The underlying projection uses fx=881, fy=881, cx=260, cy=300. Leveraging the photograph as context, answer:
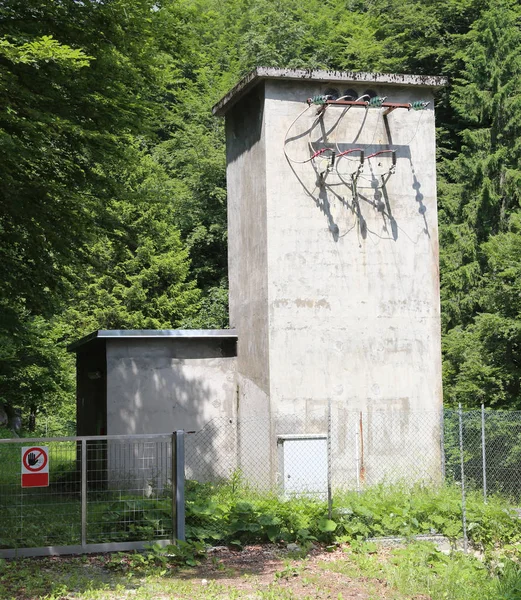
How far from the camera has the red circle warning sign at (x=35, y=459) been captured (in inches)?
459

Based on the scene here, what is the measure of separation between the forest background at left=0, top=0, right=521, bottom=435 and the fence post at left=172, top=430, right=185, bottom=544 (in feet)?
15.1

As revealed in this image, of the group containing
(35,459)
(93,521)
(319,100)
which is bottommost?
(93,521)

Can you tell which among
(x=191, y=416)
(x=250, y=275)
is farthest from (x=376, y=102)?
(x=191, y=416)

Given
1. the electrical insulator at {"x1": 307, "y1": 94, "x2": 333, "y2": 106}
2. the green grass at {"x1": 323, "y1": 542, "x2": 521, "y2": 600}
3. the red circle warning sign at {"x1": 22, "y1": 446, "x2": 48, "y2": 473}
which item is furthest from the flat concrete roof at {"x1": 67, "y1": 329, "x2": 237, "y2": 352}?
the green grass at {"x1": 323, "y1": 542, "x2": 521, "y2": 600}

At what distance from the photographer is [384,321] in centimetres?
1850

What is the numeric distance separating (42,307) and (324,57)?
113ft

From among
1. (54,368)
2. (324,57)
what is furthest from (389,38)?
(54,368)

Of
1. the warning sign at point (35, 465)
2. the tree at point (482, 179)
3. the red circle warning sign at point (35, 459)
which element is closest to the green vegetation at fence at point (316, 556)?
the warning sign at point (35, 465)

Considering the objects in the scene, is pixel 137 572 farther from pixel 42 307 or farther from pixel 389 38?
pixel 389 38

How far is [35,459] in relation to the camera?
1171 centimetres

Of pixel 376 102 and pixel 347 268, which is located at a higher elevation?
pixel 376 102

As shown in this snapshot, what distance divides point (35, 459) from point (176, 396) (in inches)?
270

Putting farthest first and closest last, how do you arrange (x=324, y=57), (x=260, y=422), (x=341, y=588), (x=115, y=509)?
(x=324, y=57), (x=260, y=422), (x=115, y=509), (x=341, y=588)

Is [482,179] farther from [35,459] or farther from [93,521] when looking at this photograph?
[35,459]
